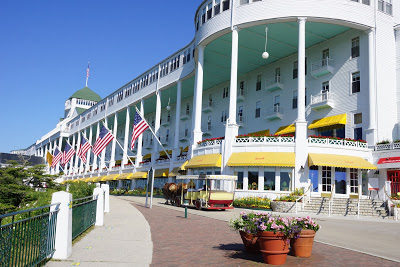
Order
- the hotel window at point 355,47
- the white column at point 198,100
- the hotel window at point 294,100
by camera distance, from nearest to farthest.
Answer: the hotel window at point 355,47 → the white column at point 198,100 → the hotel window at point 294,100

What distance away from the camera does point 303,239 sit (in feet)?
30.6

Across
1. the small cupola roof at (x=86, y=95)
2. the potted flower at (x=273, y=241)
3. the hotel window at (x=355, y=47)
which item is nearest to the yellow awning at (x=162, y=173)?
the hotel window at (x=355, y=47)

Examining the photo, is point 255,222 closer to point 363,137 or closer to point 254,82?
point 363,137

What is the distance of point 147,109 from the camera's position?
67.4 metres

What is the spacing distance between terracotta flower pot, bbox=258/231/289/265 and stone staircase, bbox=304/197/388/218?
18.1 metres

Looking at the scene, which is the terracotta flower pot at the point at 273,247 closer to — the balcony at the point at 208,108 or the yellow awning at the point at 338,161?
the yellow awning at the point at 338,161

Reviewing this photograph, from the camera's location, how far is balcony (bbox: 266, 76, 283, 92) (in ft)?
133

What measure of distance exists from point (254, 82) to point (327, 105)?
12.3 meters

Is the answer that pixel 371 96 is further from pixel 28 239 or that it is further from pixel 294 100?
pixel 28 239

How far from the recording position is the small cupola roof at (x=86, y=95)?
11912 centimetres

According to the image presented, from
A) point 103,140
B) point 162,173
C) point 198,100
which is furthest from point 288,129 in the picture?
point 103,140

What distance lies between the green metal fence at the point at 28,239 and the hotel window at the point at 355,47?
3209cm

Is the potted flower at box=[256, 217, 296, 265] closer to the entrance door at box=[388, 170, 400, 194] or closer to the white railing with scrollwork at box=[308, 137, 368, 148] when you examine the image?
the white railing with scrollwork at box=[308, 137, 368, 148]

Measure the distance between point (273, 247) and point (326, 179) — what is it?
2325 cm
